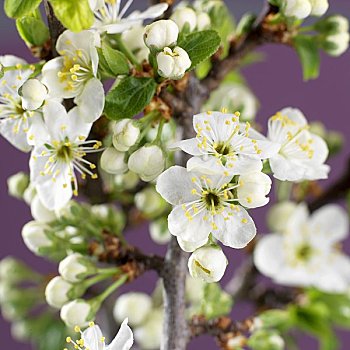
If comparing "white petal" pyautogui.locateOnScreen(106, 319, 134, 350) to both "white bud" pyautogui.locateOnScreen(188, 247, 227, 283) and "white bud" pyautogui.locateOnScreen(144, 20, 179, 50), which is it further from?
"white bud" pyautogui.locateOnScreen(144, 20, 179, 50)

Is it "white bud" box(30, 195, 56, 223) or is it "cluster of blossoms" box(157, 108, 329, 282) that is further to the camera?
"white bud" box(30, 195, 56, 223)

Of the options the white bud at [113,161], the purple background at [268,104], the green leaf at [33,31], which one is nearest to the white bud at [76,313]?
the white bud at [113,161]

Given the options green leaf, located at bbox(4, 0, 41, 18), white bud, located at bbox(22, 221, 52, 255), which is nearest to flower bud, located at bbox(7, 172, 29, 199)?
white bud, located at bbox(22, 221, 52, 255)

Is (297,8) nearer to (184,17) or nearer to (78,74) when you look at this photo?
(184,17)

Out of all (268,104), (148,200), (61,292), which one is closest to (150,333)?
(148,200)

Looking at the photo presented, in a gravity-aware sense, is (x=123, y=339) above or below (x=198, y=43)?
below

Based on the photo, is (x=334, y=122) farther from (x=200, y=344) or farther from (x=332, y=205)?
(x=332, y=205)
